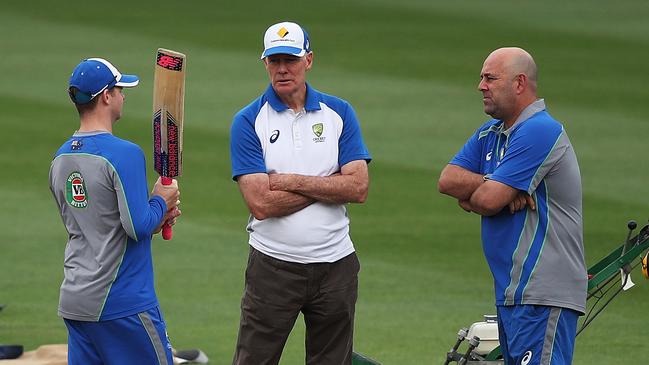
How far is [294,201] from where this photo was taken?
22.5ft

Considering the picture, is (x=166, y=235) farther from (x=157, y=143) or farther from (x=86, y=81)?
(x=86, y=81)

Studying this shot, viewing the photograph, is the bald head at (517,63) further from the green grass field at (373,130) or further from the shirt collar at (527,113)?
the green grass field at (373,130)

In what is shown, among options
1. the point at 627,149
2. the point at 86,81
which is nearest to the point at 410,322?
the point at 86,81

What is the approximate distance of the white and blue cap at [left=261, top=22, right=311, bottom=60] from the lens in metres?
6.92

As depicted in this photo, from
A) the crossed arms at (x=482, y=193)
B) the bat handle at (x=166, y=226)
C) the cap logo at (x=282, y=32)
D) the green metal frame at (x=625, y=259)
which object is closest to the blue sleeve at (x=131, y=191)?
the bat handle at (x=166, y=226)

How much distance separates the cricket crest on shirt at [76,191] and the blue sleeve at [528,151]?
197 cm

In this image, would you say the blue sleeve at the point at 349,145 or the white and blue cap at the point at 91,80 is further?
the blue sleeve at the point at 349,145

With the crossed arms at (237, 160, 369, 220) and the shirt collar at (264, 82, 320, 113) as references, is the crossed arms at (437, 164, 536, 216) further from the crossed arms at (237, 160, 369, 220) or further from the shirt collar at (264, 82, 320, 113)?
the shirt collar at (264, 82, 320, 113)

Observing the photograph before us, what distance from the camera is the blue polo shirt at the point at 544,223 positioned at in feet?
21.0

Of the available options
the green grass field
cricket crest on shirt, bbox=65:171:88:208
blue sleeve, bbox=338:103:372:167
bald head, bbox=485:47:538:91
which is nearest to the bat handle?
cricket crest on shirt, bbox=65:171:88:208

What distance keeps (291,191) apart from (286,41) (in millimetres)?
778

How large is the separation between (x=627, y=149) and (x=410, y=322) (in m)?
6.74

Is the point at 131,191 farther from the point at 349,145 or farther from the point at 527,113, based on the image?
the point at 527,113

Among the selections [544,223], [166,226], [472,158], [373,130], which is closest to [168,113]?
[166,226]
